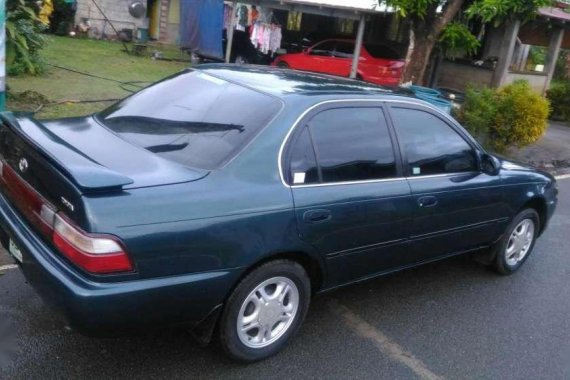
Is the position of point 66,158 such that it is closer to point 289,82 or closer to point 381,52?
point 289,82

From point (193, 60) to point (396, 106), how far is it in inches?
568

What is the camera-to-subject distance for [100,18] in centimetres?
2012

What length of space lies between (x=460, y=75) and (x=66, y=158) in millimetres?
13510

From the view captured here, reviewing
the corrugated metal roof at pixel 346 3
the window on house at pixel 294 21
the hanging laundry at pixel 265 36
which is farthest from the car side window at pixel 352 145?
the window on house at pixel 294 21

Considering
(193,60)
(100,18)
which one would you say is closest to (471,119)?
(193,60)

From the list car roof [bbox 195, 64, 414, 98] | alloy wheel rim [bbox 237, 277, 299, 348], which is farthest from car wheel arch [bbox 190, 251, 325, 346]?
car roof [bbox 195, 64, 414, 98]

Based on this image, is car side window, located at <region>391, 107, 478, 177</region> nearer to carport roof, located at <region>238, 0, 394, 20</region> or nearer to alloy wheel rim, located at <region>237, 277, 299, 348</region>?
alloy wheel rim, located at <region>237, 277, 299, 348</region>

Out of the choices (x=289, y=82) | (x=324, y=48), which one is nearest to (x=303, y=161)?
(x=289, y=82)

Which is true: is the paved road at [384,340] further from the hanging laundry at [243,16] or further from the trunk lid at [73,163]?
the hanging laundry at [243,16]

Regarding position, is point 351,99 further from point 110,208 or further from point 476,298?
point 476,298

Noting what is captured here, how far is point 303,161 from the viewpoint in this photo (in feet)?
10.7

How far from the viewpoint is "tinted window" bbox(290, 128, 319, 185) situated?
3.23 m

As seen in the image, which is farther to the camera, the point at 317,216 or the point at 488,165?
the point at 488,165

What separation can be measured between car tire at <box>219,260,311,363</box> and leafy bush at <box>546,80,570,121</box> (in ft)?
51.6
